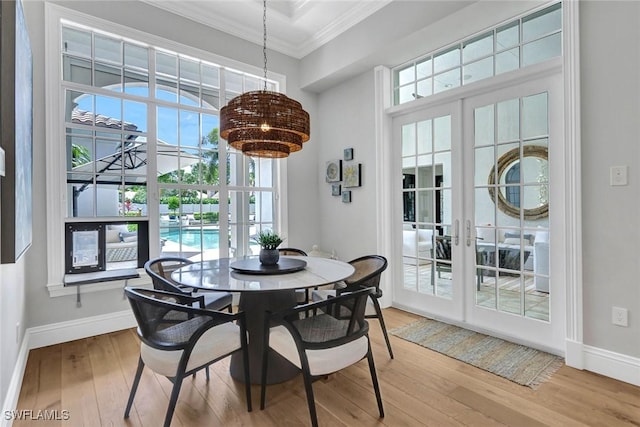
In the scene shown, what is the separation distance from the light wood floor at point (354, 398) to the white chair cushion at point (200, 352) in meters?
0.39

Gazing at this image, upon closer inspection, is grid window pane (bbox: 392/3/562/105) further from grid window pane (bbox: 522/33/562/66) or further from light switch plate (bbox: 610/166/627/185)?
light switch plate (bbox: 610/166/627/185)

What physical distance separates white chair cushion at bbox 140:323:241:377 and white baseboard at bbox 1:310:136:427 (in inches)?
47.2

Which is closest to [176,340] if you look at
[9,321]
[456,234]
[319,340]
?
[319,340]

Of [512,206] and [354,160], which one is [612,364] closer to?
[512,206]

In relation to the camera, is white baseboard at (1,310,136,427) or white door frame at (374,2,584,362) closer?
white door frame at (374,2,584,362)

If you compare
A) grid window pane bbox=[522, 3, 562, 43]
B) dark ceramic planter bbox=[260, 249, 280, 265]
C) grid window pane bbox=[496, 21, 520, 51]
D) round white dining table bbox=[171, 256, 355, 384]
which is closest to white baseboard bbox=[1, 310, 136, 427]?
round white dining table bbox=[171, 256, 355, 384]

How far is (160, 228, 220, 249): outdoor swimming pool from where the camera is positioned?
3.53m

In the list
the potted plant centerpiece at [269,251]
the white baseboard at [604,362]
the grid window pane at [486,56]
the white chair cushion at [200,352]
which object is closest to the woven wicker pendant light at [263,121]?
the potted plant centerpiece at [269,251]

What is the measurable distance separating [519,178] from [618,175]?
0.70 m

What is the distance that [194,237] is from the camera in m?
3.67

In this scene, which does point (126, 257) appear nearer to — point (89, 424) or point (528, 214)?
point (89, 424)

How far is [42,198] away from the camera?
278cm

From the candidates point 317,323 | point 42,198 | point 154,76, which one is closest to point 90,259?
point 42,198

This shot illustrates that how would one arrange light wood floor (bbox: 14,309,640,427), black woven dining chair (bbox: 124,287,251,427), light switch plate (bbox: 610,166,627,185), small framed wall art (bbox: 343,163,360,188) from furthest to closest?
small framed wall art (bbox: 343,163,360,188), light switch plate (bbox: 610,166,627,185), light wood floor (bbox: 14,309,640,427), black woven dining chair (bbox: 124,287,251,427)
